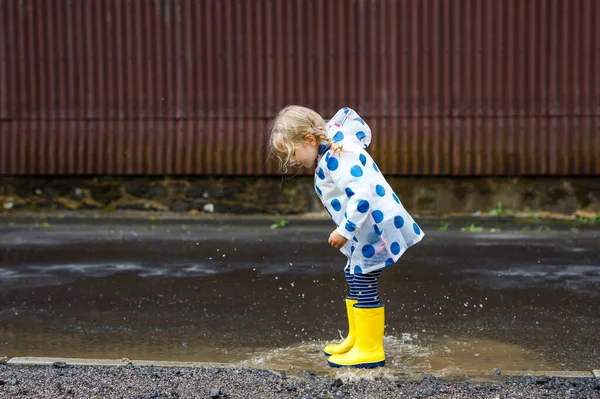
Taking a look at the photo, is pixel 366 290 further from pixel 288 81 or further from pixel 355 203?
pixel 288 81

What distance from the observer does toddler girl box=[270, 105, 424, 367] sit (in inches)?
194

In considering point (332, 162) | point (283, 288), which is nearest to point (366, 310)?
point (332, 162)

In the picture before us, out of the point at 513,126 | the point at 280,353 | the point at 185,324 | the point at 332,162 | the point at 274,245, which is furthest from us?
the point at 513,126

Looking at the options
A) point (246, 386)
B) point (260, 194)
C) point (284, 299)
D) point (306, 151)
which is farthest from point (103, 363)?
point (260, 194)

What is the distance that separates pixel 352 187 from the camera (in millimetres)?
4887

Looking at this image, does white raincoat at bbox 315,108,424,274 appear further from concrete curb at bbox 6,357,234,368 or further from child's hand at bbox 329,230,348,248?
concrete curb at bbox 6,357,234,368

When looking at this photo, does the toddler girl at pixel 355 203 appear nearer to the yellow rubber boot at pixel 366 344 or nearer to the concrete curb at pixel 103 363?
the yellow rubber boot at pixel 366 344

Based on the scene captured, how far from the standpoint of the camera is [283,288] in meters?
7.63

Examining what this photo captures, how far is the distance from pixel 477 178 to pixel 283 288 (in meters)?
5.63

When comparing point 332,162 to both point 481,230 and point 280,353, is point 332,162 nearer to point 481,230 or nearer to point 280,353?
point 280,353

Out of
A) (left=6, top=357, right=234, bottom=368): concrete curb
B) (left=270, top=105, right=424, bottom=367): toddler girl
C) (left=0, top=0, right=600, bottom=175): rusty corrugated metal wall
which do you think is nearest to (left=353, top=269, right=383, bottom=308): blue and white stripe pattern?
(left=270, top=105, right=424, bottom=367): toddler girl

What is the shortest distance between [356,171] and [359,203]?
6.9 inches

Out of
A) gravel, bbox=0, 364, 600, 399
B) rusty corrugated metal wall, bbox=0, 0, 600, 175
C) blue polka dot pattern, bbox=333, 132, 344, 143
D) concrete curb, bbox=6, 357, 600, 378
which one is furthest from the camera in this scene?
rusty corrugated metal wall, bbox=0, 0, 600, 175

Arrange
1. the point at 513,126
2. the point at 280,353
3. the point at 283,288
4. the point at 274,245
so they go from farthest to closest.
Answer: the point at 513,126 → the point at 274,245 → the point at 283,288 → the point at 280,353
